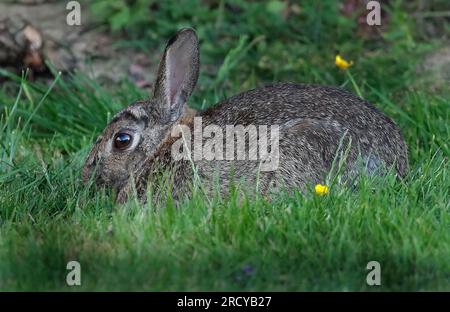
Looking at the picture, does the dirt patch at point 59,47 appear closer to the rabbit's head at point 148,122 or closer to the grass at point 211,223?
the grass at point 211,223

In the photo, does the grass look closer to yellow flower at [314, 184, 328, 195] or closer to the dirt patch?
yellow flower at [314, 184, 328, 195]

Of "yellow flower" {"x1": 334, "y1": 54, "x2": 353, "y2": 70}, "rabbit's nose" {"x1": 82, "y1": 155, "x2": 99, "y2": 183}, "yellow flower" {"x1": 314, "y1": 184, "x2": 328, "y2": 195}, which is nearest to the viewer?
"yellow flower" {"x1": 314, "y1": 184, "x2": 328, "y2": 195}

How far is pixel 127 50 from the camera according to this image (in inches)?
355

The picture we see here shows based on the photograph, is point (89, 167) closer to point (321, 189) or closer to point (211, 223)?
point (211, 223)

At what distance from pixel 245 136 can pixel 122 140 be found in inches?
31.0

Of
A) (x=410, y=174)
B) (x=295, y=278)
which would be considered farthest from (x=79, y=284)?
(x=410, y=174)

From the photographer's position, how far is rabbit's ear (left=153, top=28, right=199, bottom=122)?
20.7 ft

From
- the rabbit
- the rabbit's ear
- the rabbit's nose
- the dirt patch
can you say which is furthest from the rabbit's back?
the dirt patch

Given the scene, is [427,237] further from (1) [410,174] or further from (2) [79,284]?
(2) [79,284]

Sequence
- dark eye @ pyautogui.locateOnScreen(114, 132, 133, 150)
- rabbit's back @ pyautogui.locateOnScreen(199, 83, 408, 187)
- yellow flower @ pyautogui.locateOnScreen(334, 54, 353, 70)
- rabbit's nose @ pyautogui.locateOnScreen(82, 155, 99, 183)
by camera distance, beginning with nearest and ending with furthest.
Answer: rabbit's back @ pyautogui.locateOnScreen(199, 83, 408, 187)
rabbit's nose @ pyautogui.locateOnScreen(82, 155, 99, 183)
dark eye @ pyautogui.locateOnScreen(114, 132, 133, 150)
yellow flower @ pyautogui.locateOnScreen(334, 54, 353, 70)

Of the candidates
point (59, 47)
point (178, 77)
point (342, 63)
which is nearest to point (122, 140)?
point (178, 77)

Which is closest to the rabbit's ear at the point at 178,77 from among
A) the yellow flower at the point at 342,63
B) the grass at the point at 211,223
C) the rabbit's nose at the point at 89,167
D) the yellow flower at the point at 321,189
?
the rabbit's nose at the point at 89,167

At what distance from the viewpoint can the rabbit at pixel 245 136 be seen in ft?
18.9

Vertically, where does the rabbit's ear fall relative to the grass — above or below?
above
